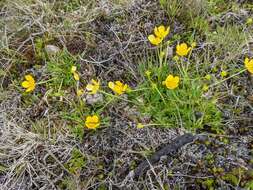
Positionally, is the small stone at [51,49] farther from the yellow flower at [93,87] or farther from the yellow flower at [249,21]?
the yellow flower at [249,21]

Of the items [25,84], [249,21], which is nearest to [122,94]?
[25,84]

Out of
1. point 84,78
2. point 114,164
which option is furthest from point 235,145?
point 84,78

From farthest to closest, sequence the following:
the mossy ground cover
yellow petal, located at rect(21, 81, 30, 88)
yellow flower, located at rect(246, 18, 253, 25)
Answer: yellow flower, located at rect(246, 18, 253, 25)
yellow petal, located at rect(21, 81, 30, 88)
the mossy ground cover

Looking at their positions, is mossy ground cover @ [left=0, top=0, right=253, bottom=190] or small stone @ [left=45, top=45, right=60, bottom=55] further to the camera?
small stone @ [left=45, top=45, right=60, bottom=55]

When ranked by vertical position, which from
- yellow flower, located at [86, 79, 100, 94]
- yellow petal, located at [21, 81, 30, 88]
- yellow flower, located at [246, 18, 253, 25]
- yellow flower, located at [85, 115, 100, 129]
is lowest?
yellow flower, located at [85, 115, 100, 129]

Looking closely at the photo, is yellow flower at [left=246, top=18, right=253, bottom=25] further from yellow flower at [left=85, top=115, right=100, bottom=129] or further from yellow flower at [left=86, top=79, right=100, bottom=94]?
yellow flower at [left=85, top=115, right=100, bottom=129]

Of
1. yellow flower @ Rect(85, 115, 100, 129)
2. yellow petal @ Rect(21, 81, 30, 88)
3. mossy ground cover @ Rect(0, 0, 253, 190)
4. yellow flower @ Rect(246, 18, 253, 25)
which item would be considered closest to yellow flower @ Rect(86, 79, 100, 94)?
mossy ground cover @ Rect(0, 0, 253, 190)

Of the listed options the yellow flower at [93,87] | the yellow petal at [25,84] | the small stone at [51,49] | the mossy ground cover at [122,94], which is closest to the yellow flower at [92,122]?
the mossy ground cover at [122,94]

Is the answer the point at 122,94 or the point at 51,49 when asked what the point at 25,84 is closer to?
the point at 51,49
